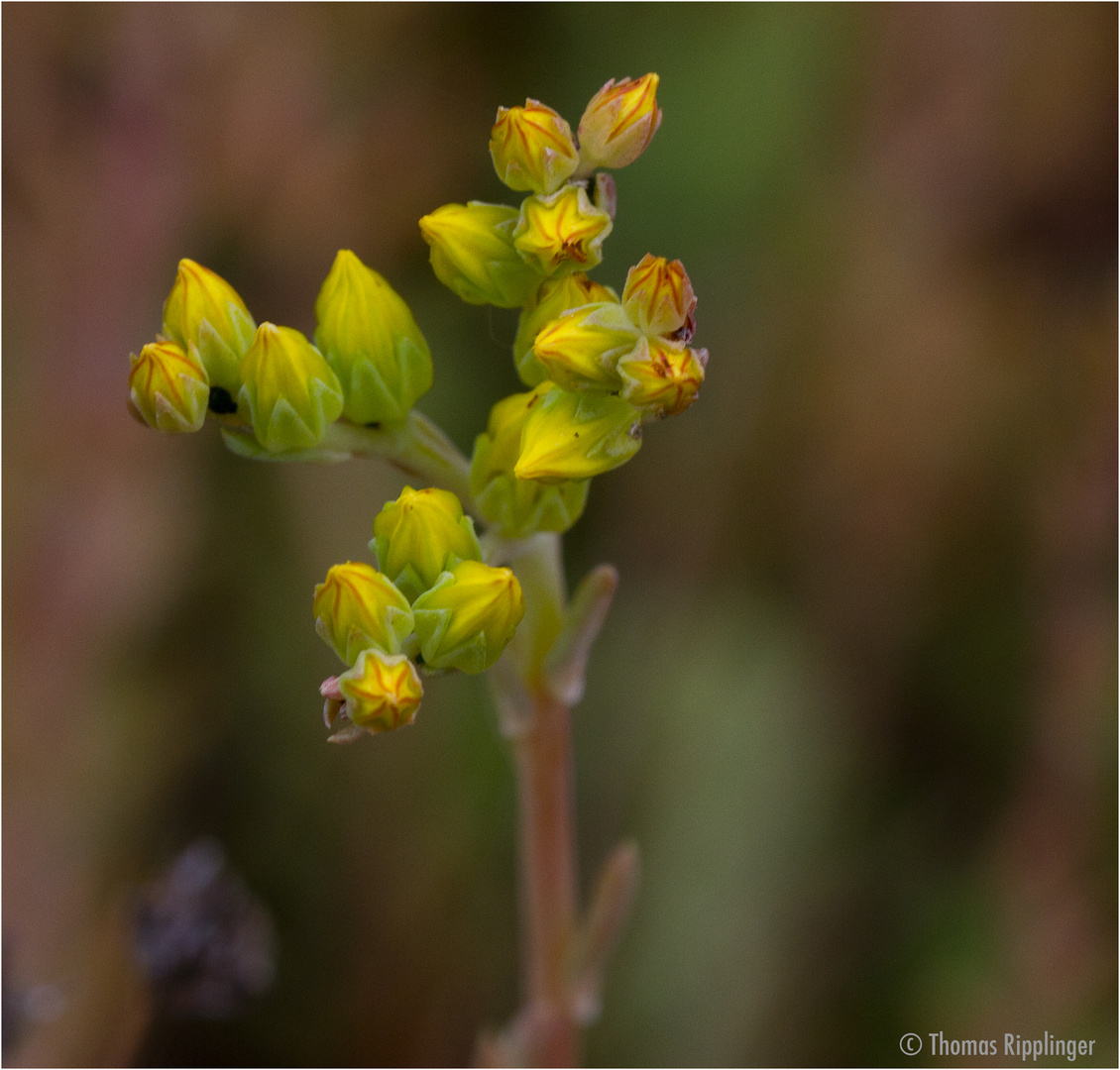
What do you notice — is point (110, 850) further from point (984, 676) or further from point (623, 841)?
point (984, 676)

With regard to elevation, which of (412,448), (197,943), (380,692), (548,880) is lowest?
(197,943)

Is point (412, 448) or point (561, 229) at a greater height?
point (561, 229)

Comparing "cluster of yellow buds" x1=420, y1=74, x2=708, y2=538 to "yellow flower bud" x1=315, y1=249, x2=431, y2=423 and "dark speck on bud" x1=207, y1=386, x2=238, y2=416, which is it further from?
"dark speck on bud" x1=207, y1=386, x2=238, y2=416

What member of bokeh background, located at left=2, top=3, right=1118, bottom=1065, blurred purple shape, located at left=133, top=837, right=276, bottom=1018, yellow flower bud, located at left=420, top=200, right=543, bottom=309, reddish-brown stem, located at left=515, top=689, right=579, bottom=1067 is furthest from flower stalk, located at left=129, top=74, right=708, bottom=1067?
bokeh background, located at left=2, top=3, right=1118, bottom=1065

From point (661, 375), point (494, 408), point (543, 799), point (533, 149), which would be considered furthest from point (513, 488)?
point (543, 799)

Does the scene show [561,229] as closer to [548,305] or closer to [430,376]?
[548,305]

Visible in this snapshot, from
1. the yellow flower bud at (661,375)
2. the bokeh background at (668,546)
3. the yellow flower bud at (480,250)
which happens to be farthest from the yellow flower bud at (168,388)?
the bokeh background at (668,546)
